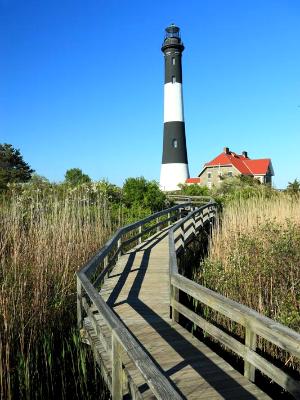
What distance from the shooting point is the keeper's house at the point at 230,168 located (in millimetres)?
41031

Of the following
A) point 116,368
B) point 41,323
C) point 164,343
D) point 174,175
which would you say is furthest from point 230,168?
point 116,368

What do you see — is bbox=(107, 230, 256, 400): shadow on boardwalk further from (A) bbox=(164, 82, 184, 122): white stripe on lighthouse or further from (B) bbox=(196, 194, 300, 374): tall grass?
(A) bbox=(164, 82, 184, 122): white stripe on lighthouse

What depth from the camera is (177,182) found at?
110 ft

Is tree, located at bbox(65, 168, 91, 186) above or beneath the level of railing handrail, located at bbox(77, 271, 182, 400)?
above

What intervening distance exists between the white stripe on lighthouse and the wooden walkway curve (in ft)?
88.2

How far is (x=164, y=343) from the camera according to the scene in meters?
4.34

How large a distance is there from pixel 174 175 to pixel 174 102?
241 inches

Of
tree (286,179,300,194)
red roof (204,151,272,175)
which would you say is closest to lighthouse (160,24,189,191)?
red roof (204,151,272,175)

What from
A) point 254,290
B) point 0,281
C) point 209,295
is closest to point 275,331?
point 209,295

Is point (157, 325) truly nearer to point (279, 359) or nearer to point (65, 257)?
point (279, 359)

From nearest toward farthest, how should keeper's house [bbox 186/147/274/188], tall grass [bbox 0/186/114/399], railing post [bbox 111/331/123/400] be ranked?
1. railing post [bbox 111/331/123/400]
2. tall grass [bbox 0/186/114/399]
3. keeper's house [bbox 186/147/274/188]

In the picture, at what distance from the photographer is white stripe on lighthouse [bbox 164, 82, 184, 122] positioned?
107 feet

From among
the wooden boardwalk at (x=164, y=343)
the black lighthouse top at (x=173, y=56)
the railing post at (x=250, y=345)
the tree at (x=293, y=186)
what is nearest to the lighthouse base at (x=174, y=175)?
the black lighthouse top at (x=173, y=56)

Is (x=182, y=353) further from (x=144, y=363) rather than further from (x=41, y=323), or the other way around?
(x=144, y=363)
